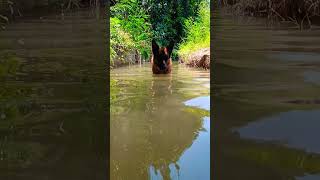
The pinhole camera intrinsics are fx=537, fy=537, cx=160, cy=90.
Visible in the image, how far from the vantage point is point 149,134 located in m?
5.10

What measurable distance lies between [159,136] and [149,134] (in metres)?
0.15

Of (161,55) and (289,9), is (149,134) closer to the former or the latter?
(289,9)

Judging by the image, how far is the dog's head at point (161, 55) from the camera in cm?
1248

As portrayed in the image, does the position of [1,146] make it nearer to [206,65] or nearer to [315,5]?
[315,5]

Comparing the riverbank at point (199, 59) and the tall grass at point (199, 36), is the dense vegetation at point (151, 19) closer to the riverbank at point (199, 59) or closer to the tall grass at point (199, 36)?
the riverbank at point (199, 59)

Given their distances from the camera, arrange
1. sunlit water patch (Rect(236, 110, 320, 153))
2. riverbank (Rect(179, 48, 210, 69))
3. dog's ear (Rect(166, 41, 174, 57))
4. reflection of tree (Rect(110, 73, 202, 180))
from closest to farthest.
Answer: reflection of tree (Rect(110, 73, 202, 180)), sunlit water patch (Rect(236, 110, 320, 153)), dog's ear (Rect(166, 41, 174, 57)), riverbank (Rect(179, 48, 210, 69))

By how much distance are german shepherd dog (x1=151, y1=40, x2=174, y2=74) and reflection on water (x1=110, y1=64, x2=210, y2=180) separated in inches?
144

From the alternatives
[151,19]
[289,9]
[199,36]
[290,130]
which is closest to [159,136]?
[290,130]

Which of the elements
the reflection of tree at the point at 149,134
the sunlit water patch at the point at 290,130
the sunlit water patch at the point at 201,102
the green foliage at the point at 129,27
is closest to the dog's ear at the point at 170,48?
the green foliage at the point at 129,27

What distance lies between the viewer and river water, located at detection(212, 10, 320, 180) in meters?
3.71

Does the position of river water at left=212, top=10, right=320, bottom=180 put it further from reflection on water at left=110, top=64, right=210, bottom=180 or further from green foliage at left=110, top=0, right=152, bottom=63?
green foliage at left=110, top=0, right=152, bottom=63

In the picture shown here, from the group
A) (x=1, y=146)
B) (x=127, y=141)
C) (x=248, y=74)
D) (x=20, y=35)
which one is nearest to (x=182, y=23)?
(x=20, y=35)

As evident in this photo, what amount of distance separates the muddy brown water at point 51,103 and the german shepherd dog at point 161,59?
1.57 meters

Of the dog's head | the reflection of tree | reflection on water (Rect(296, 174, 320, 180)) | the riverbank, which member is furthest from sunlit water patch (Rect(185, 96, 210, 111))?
the riverbank
